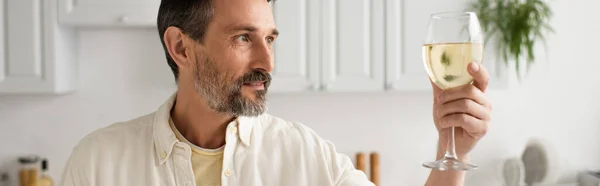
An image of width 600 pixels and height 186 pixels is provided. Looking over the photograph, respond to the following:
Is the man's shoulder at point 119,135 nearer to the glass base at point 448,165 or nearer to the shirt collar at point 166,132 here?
the shirt collar at point 166,132

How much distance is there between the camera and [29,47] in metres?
3.03

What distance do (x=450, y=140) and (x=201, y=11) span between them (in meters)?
0.68

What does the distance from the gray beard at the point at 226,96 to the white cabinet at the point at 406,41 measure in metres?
1.74

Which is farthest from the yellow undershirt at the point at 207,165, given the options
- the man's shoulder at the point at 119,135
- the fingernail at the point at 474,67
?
the fingernail at the point at 474,67

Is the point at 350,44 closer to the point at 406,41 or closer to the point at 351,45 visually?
the point at 351,45

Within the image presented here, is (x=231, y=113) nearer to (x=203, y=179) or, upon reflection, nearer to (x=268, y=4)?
(x=203, y=179)

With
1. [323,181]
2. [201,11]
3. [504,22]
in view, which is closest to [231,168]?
[323,181]

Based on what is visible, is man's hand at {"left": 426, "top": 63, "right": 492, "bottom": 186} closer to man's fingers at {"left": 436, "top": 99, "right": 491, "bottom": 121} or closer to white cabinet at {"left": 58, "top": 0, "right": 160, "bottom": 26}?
man's fingers at {"left": 436, "top": 99, "right": 491, "bottom": 121}

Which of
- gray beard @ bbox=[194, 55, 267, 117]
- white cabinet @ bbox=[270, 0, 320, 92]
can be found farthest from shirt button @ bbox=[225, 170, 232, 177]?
white cabinet @ bbox=[270, 0, 320, 92]

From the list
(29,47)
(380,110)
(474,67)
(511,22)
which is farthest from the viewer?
(380,110)


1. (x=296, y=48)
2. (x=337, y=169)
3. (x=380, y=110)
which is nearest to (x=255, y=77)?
(x=337, y=169)

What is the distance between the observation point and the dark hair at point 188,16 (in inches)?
62.4

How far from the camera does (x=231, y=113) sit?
5.04ft

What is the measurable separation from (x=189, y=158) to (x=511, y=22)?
231cm
